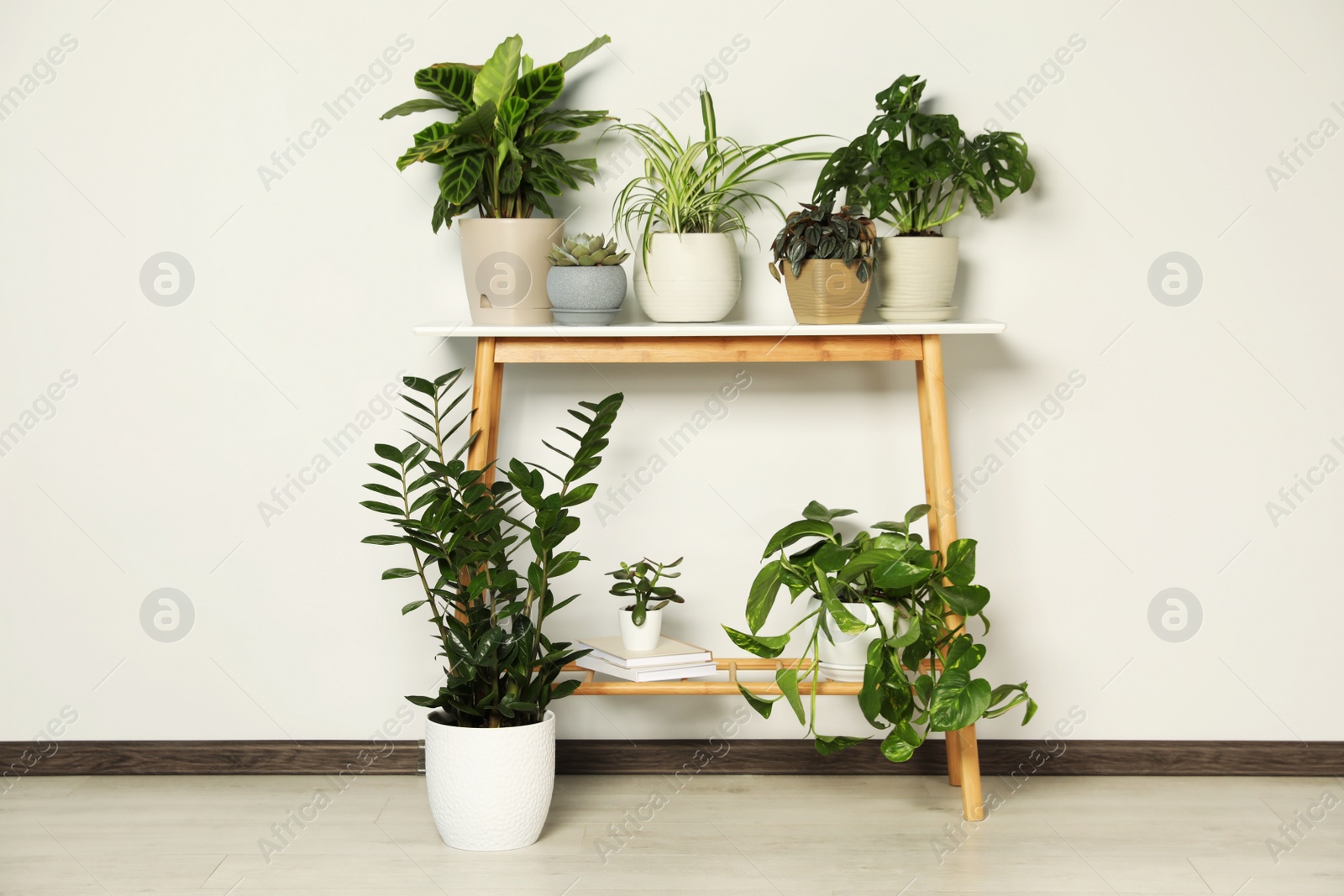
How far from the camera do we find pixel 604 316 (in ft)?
6.80

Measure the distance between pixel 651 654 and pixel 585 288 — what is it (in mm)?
751

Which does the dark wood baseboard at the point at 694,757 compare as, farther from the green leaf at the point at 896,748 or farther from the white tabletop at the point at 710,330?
the white tabletop at the point at 710,330

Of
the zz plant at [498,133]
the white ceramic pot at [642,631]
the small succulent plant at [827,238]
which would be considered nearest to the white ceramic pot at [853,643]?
the white ceramic pot at [642,631]

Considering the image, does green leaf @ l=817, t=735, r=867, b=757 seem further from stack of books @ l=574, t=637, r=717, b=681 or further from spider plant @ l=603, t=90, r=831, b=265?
spider plant @ l=603, t=90, r=831, b=265

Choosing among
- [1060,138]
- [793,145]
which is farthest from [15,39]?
[1060,138]

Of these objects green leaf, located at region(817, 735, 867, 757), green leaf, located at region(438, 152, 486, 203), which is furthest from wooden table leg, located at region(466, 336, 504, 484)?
green leaf, located at region(817, 735, 867, 757)

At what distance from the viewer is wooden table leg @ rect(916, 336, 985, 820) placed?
2.04 m

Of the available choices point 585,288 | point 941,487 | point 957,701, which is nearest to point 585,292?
point 585,288

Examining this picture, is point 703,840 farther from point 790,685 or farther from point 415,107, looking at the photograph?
point 415,107

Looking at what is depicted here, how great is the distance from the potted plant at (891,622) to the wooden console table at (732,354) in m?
0.08

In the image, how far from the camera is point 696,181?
211cm

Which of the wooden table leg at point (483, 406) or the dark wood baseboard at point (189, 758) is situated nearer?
the wooden table leg at point (483, 406)

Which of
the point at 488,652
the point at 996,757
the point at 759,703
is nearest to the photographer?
the point at 488,652

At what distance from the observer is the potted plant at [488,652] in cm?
190
